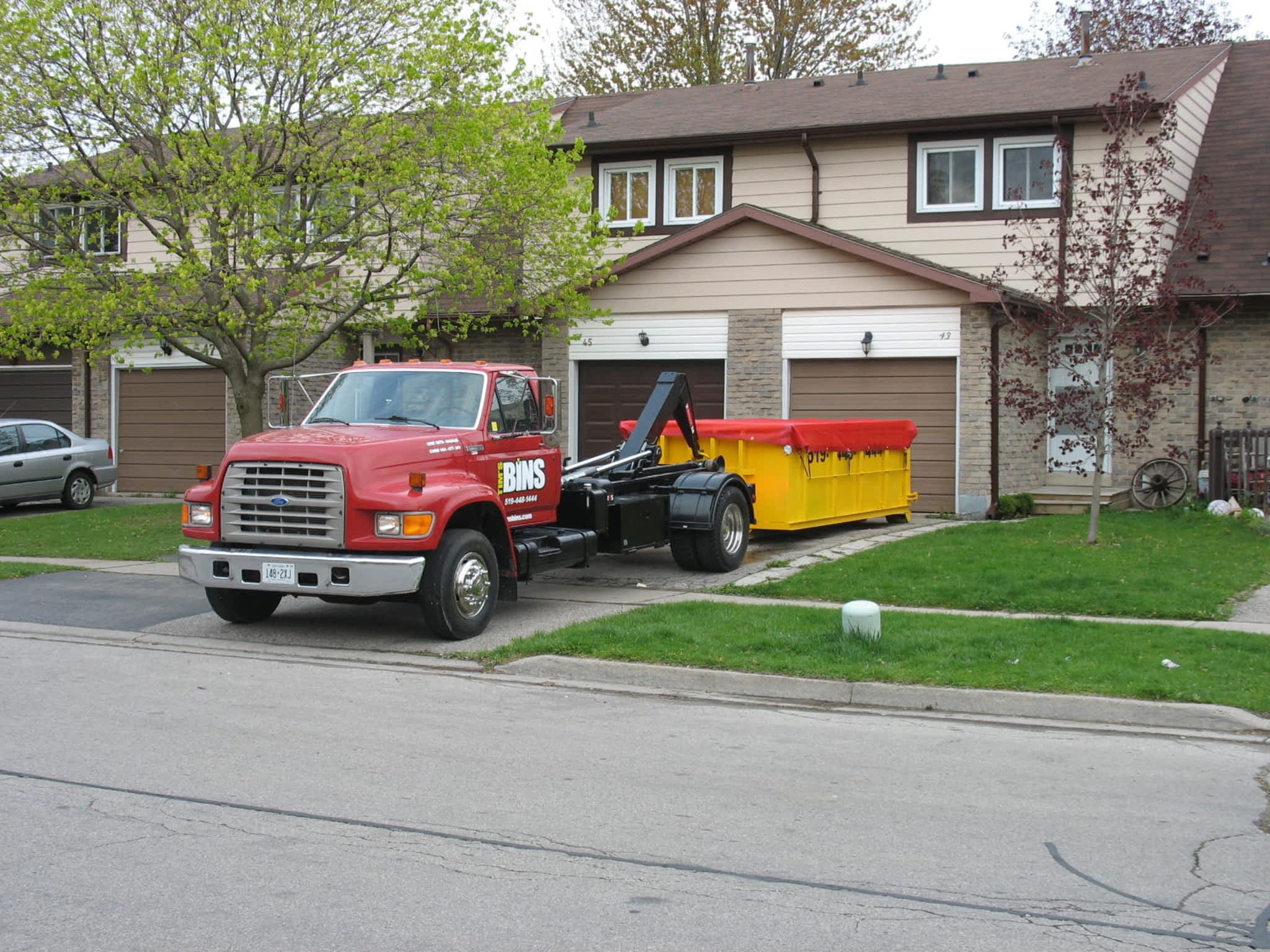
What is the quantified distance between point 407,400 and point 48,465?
12629 mm

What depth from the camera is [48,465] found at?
2164cm

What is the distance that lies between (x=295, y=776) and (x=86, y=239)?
47.3 feet

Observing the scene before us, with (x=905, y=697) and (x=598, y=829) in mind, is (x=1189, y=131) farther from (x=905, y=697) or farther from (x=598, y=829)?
(x=598, y=829)

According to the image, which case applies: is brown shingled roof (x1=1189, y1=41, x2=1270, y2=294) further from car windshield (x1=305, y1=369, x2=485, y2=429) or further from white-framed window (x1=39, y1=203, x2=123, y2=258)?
white-framed window (x1=39, y1=203, x2=123, y2=258)

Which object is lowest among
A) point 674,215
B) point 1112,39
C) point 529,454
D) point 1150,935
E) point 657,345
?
point 1150,935

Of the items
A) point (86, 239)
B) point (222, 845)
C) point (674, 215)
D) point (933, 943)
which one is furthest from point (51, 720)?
point (674, 215)

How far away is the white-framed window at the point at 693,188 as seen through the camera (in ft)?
73.7

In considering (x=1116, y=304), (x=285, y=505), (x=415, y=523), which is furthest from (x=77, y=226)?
(x=1116, y=304)

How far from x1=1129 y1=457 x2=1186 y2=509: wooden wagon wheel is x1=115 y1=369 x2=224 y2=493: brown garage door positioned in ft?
51.2

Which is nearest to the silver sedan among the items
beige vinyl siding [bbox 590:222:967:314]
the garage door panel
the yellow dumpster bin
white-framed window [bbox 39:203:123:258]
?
the garage door panel

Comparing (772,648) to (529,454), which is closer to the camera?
(772,648)

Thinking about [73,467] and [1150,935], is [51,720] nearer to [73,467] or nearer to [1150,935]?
[1150,935]

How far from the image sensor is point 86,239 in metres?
18.8

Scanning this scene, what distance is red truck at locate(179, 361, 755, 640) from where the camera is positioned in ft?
33.3
